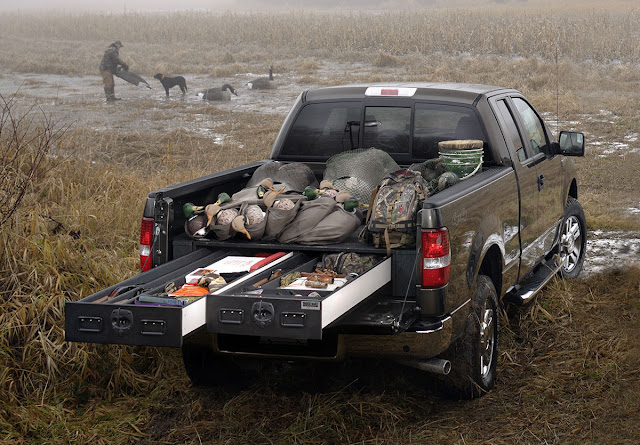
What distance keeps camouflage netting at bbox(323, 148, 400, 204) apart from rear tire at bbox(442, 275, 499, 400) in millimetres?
1082

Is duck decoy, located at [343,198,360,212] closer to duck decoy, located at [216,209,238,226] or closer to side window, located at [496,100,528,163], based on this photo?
duck decoy, located at [216,209,238,226]

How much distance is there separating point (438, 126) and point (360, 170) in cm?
72

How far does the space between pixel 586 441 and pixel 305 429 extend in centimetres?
153

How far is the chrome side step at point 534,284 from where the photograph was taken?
5.88 m

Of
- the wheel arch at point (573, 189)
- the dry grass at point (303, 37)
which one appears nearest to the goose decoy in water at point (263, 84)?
the dry grass at point (303, 37)

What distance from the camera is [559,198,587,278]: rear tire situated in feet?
24.7

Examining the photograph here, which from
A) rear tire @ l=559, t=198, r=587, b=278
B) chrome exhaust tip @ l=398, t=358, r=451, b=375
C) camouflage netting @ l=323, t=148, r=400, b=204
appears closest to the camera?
chrome exhaust tip @ l=398, t=358, r=451, b=375

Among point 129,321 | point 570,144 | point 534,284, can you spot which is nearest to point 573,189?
point 570,144

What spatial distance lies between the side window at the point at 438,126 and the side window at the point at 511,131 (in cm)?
26

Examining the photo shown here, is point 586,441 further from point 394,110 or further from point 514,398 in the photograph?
point 394,110

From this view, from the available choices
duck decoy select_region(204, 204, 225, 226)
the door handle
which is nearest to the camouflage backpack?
duck decoy select_region(204, 204, 225, 226)

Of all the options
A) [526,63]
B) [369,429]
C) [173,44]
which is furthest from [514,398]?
[173,44]

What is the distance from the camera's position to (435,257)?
4.35 meters

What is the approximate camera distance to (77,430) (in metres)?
4.77
